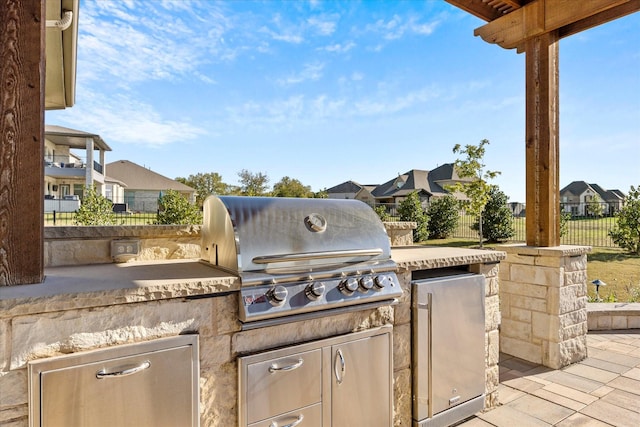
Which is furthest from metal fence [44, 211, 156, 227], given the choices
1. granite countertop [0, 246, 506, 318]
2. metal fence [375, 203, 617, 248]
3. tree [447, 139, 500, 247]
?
metal fence [375, 203, 617, 248]

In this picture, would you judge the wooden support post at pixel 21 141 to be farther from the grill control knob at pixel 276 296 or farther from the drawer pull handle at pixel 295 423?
the drawer pull handle at pixel 295 423

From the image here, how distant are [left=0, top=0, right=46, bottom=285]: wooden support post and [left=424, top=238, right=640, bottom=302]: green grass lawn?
5.54m

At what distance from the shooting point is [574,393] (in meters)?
2.62

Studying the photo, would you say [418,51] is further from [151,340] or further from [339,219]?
[151,340]

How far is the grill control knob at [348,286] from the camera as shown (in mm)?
1715

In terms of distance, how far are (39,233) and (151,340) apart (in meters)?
0.62

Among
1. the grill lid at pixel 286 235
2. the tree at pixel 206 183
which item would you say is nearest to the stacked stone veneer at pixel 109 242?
the grill lid at pixel 286 235

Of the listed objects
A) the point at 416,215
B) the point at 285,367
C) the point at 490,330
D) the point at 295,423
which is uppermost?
the point at 416,215

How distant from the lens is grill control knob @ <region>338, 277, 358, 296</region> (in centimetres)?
171

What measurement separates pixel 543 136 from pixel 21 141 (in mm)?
3884

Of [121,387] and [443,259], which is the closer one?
[121,387]

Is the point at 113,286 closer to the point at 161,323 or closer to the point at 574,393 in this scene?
the point at 161,323

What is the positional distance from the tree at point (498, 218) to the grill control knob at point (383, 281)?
12141mm

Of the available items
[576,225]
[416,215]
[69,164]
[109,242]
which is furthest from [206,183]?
[109,242]
